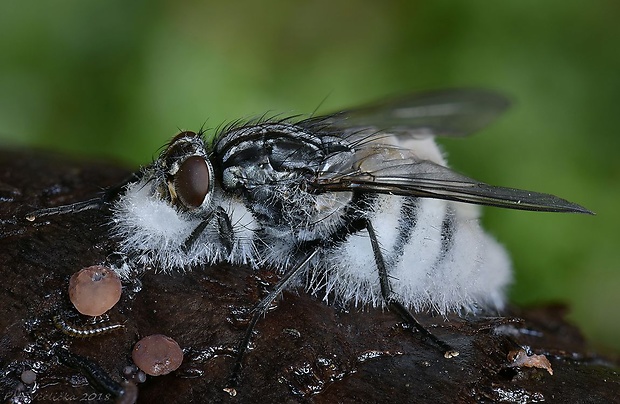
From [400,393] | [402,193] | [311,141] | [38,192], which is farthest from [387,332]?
[38,192]

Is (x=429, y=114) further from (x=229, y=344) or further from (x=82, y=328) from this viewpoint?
(x=82, y=328)

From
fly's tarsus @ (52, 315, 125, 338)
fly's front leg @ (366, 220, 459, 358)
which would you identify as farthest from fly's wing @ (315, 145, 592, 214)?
fly's tarsus @ (52, 315, 125, 338)

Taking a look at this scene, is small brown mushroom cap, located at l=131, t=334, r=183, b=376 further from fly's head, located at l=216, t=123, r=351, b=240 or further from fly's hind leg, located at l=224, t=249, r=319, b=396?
fly's head, located at l=216, t=123, r=351, b=240

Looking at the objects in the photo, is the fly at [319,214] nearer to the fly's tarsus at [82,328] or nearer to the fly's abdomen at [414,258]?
the fly's abdomen at [414,258]

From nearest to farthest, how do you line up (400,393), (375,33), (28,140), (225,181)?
(400,393), (225,181), (28,140), (375,33)

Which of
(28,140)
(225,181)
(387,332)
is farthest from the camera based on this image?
(28,140)

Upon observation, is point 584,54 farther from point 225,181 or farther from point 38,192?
point 38,192
